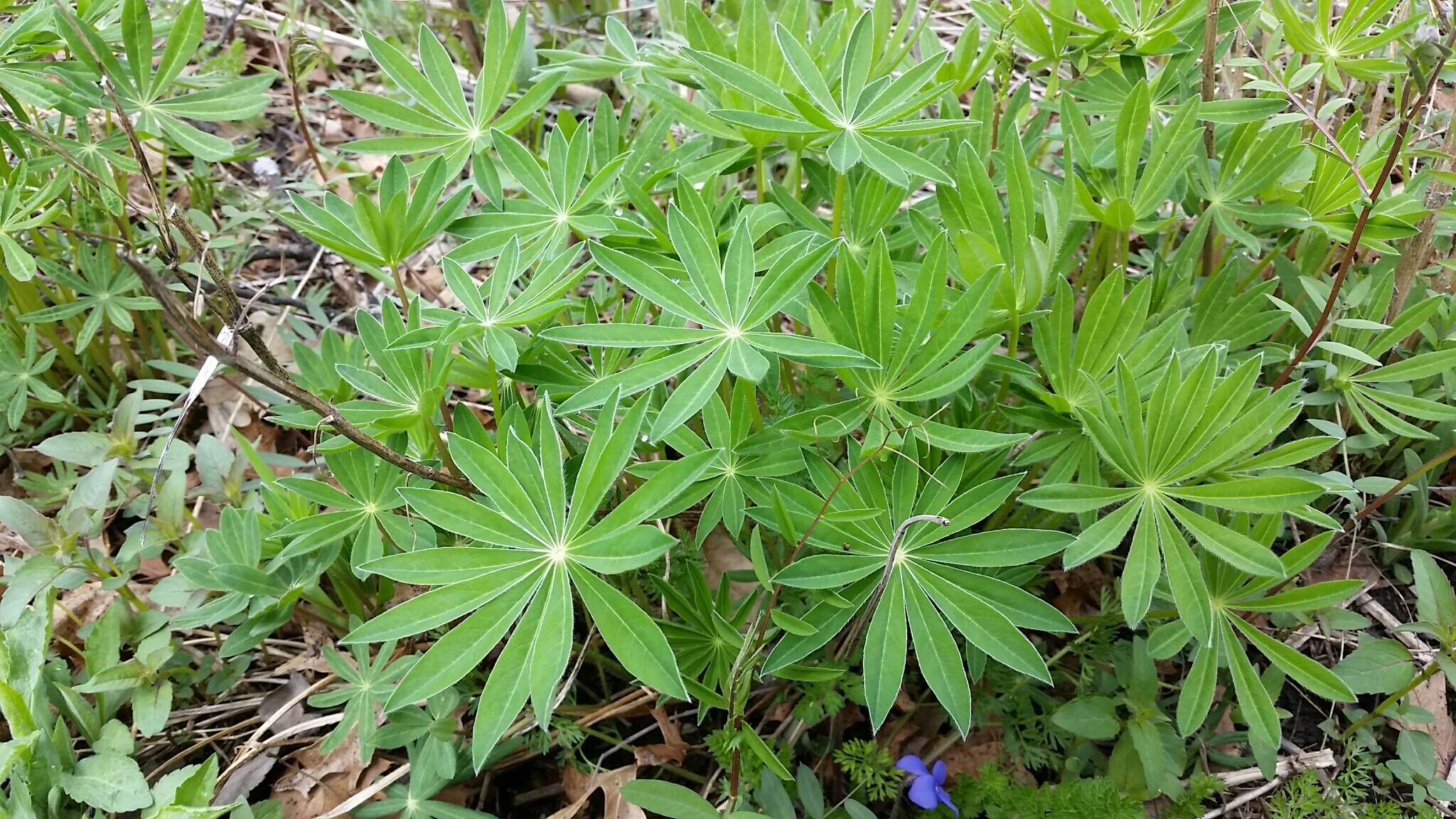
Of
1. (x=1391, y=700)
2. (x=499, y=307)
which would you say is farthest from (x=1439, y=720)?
(x=499, y=307)

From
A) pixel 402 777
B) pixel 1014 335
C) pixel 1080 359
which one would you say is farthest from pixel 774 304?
pixel 402 777

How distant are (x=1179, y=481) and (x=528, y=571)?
1.02 metres

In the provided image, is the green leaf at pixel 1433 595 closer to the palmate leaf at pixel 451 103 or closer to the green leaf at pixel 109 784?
the palmate leaf at pixel 451 103

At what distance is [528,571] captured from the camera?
1.29m

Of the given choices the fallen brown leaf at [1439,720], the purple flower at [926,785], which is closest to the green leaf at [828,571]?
the purple flower at [926,785]

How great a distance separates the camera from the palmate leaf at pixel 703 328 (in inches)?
52.0

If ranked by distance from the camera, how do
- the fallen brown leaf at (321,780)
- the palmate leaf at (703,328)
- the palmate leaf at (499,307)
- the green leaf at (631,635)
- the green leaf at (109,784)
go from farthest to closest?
the fallen brown leaf at (321,780) < the green leaf at (109,784) < the palmate leaf at (499,307) < the palmate leaf at (703,328) < the green leaf at (631,635)

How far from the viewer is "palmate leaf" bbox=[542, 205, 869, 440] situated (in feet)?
4.33

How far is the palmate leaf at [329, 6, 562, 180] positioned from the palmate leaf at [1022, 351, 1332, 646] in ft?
3.93

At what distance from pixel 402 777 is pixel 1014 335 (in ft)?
4.85

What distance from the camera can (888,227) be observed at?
1928mm

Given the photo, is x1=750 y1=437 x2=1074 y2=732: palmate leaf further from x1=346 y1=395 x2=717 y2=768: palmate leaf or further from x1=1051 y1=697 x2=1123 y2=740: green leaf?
x1=1051 y1=697 x2=1123 y2=740: green leaf

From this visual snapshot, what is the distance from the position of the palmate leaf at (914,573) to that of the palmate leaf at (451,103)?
0.92m

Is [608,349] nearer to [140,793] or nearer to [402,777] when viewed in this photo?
[402,777]
